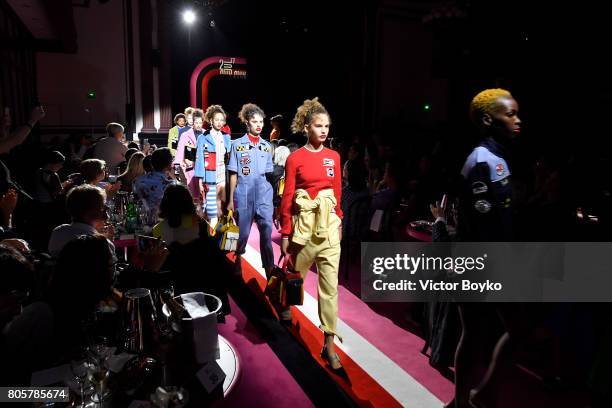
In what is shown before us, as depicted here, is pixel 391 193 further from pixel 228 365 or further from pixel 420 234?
pixel 228 365

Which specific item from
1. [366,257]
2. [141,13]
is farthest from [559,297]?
[141,13]

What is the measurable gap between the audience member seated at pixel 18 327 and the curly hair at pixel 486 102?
2.02 m

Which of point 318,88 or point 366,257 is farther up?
point 318,88

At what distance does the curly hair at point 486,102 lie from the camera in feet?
7.00

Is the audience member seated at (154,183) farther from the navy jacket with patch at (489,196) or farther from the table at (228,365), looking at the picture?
the navy jacket with patch at (489,196)

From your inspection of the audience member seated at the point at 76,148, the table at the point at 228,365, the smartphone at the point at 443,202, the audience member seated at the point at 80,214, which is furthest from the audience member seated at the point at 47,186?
the audience member seated at the point at 76,148

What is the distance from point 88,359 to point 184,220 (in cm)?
157

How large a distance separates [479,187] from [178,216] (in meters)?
1.84

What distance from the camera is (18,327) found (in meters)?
1.42

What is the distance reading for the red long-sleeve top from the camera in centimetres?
284

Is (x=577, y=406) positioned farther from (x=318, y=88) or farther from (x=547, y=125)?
(x=318, y=88)

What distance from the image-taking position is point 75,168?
7.37 m

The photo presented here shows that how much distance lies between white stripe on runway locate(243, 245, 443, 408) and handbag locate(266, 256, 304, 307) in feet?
1.86
